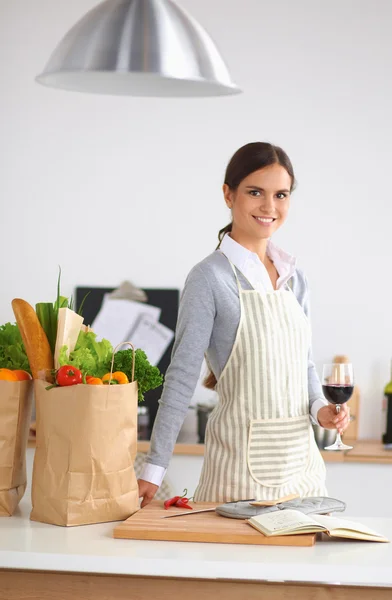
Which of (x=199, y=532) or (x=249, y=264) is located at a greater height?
(x=249, y=264)

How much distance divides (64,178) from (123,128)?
0.33m

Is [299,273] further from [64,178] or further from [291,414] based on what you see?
[64,178]

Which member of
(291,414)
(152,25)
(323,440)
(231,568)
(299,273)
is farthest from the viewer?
(323,440)

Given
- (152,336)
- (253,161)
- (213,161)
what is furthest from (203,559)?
(213,161)

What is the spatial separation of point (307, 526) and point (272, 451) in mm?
452

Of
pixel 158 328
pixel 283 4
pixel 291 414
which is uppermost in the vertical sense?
A: pixel 283 4

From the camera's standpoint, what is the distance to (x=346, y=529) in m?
1.61

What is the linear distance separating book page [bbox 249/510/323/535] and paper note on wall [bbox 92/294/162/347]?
7.22 feet

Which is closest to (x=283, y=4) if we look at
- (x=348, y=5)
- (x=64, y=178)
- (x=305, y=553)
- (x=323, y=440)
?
(x=348, y=5)

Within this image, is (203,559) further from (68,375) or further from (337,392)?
(337,392)

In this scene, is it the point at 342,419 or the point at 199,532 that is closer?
the point at 199,532

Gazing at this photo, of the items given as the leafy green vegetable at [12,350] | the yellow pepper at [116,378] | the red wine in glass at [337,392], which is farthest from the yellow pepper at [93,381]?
the red wine in glass at [337,392]

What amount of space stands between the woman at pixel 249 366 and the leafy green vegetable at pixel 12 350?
1.04 feet

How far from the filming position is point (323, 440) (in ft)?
11.5
